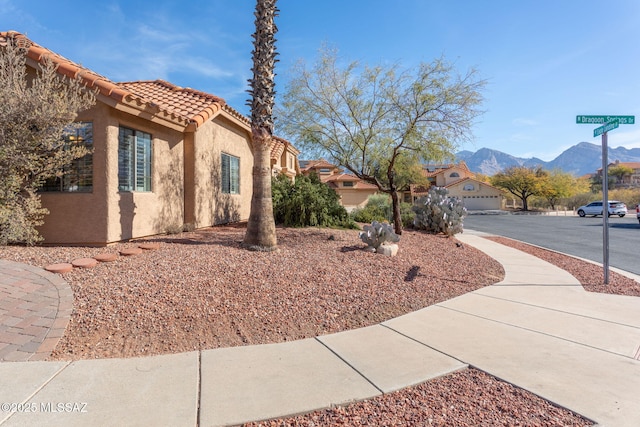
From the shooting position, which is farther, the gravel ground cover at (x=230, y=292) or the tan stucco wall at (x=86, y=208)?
the tan stucco wall at (x=86, y=208)

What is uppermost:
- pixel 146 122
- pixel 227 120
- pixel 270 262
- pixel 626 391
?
pixel 227 120

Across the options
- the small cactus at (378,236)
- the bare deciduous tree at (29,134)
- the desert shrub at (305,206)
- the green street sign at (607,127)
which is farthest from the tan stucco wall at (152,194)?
the green street sign at (607,127)

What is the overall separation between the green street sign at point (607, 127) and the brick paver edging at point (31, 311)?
29.2ft

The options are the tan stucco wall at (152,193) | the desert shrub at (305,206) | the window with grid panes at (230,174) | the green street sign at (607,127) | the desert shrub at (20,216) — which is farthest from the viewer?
the window with grid panes at (230,174)

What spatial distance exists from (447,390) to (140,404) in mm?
2492

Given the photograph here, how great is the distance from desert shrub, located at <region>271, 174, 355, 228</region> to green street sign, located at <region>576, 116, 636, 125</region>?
730 cm

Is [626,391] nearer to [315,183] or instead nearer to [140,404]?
[140,404]

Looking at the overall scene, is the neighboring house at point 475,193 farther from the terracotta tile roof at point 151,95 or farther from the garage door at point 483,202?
the terracotta tile roof at point 151,95

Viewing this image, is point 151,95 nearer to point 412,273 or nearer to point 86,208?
point 86,208

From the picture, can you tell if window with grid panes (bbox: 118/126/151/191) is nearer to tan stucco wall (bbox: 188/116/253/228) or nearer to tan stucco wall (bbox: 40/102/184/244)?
tan stucco wall (bbox: 40/102/184/244)

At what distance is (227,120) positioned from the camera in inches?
504

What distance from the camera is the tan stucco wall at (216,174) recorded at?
10.9 m

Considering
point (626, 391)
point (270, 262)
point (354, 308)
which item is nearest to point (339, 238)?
point (270, 262)

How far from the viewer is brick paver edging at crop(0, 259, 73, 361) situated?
3.64 m
